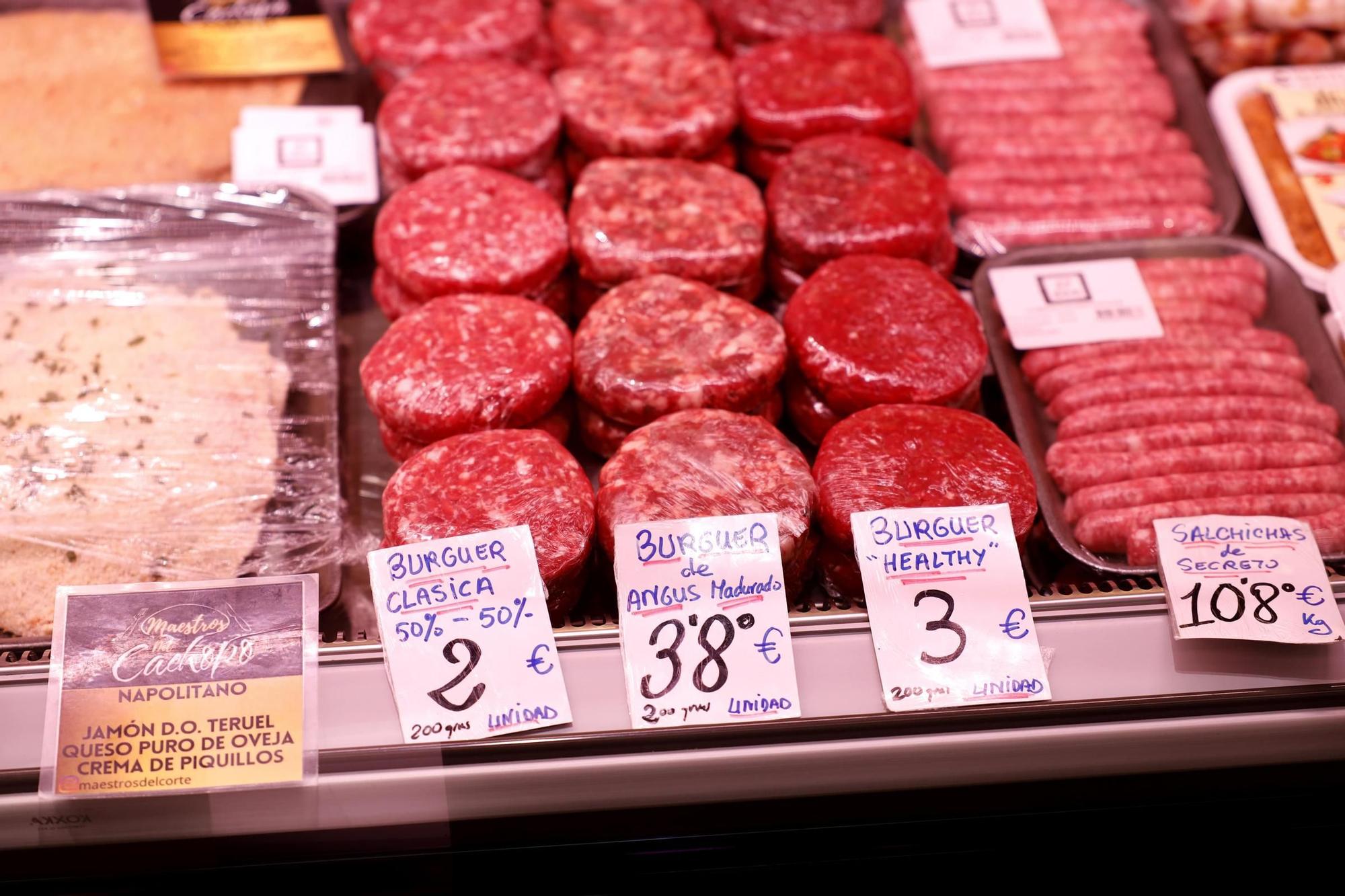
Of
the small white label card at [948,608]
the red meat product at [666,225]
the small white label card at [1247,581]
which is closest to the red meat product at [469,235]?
the red meat product at [666,225]

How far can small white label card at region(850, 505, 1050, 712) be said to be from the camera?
1.55 metres

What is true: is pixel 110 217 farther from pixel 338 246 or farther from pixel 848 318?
pixel 848 318

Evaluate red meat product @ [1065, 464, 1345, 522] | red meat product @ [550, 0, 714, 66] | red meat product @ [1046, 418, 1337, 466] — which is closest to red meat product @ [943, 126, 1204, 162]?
red meat product @ [550, 0, 714, 66]

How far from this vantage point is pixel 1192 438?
2045 millimetres

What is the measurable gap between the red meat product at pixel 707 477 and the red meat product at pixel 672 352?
0.08 m

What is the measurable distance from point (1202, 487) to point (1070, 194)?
94 centimetres

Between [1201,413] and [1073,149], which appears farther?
[1073,149]

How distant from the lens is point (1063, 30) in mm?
3018

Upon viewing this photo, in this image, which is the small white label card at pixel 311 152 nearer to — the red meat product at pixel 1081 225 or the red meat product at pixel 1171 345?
the red meat product at pixel 1081 225

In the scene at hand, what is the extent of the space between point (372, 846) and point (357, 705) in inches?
9.3

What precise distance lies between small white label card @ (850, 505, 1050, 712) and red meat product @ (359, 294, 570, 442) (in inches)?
26.0

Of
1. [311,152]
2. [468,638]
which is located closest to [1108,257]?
[468,638]

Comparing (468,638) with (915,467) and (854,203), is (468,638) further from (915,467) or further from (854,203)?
(854,203)

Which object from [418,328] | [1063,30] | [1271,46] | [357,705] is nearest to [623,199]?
[418,328]
